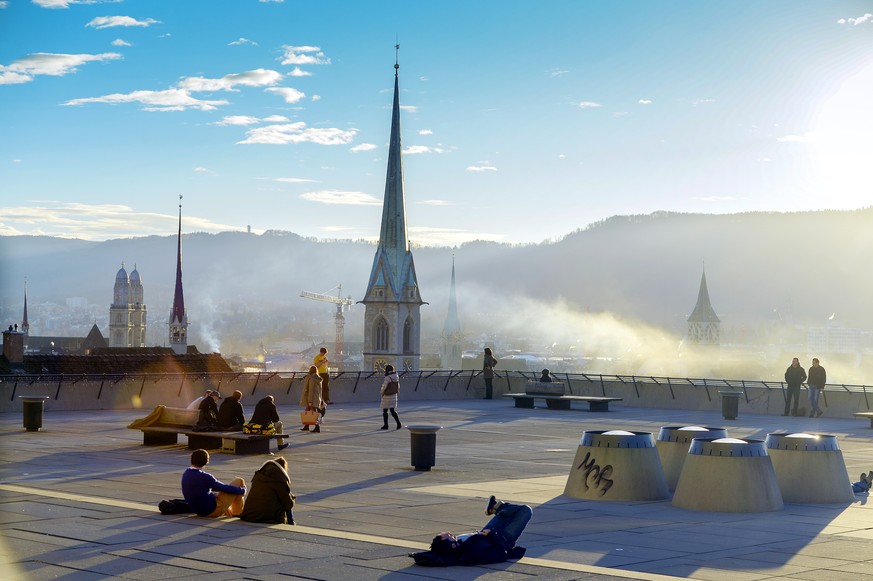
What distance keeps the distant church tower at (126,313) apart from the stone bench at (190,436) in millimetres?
170101

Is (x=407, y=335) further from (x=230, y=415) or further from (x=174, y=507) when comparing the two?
(x=174, y=507)

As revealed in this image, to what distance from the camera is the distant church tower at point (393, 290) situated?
127 meters

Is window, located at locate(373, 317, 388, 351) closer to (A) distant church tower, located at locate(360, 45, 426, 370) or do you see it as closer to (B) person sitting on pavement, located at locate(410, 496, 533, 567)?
(A) distant church tower, located at locate(360, 45, 426, 370)

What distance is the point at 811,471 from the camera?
1688 centimetres

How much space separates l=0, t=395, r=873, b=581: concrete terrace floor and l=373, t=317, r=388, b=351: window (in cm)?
10285

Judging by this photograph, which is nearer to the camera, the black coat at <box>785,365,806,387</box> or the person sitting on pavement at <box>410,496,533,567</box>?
the person sitting on pavement at <box>410,496,533,567</box>

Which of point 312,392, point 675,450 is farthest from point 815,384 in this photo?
point 675,450

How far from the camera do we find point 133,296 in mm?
198500

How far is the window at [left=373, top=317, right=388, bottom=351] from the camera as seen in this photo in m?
128

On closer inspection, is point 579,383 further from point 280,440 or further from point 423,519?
point 423,519

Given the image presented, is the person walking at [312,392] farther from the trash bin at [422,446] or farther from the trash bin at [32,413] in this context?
the trash bin at [422,446]

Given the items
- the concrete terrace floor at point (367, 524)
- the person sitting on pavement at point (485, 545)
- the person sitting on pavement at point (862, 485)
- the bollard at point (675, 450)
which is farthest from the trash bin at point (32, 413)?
the person sitting on pavement at point (862, 485)

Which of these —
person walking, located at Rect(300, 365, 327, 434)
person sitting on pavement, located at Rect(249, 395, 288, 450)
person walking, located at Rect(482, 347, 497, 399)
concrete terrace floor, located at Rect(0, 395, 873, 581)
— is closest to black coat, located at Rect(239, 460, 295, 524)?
concrete terrace floor, located at Rect(0, 395, 873, 581)

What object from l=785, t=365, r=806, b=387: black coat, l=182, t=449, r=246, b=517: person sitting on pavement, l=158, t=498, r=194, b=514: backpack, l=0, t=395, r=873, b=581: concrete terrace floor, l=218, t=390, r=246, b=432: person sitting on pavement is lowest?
l=0, t=395, r=873, b=581: concrete terrace floor
